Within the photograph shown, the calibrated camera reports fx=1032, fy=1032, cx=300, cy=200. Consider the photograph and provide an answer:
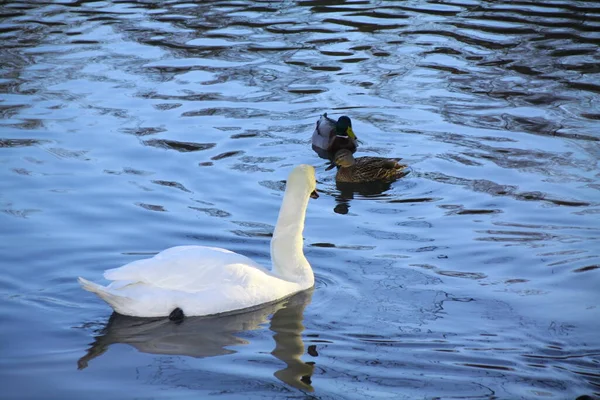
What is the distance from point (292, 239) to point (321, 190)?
3423 mm

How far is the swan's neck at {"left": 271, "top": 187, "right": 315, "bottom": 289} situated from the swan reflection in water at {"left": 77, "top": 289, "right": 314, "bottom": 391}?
350 millimetres

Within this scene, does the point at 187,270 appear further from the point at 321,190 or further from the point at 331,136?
the point at 331,136

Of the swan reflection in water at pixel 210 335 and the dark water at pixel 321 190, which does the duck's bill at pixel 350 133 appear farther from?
the swan reflection in water at pixel 210 335

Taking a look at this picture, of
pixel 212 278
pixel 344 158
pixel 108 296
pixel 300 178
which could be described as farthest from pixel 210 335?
pixel 344 158

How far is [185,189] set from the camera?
428 inches

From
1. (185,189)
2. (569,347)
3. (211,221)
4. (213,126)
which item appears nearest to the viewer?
(569,347)

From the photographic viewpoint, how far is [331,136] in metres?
12.8

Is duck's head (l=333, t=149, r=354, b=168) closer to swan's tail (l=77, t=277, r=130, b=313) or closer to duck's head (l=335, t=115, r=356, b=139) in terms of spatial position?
duck's head (l=335, t=115, r=356, b=139)

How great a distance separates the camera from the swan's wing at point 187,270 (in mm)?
7543

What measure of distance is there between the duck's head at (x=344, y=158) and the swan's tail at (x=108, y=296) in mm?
5167

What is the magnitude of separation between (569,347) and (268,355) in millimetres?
2078

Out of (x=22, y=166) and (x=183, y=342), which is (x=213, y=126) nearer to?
(x=22, y=166)

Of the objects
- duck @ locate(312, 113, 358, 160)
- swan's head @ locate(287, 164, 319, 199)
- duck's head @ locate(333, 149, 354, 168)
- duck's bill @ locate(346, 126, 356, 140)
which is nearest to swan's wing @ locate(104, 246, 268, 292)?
swan's head @ locate(287, 164, 319, 199)

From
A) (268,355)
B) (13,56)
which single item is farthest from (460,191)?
(13,56)
